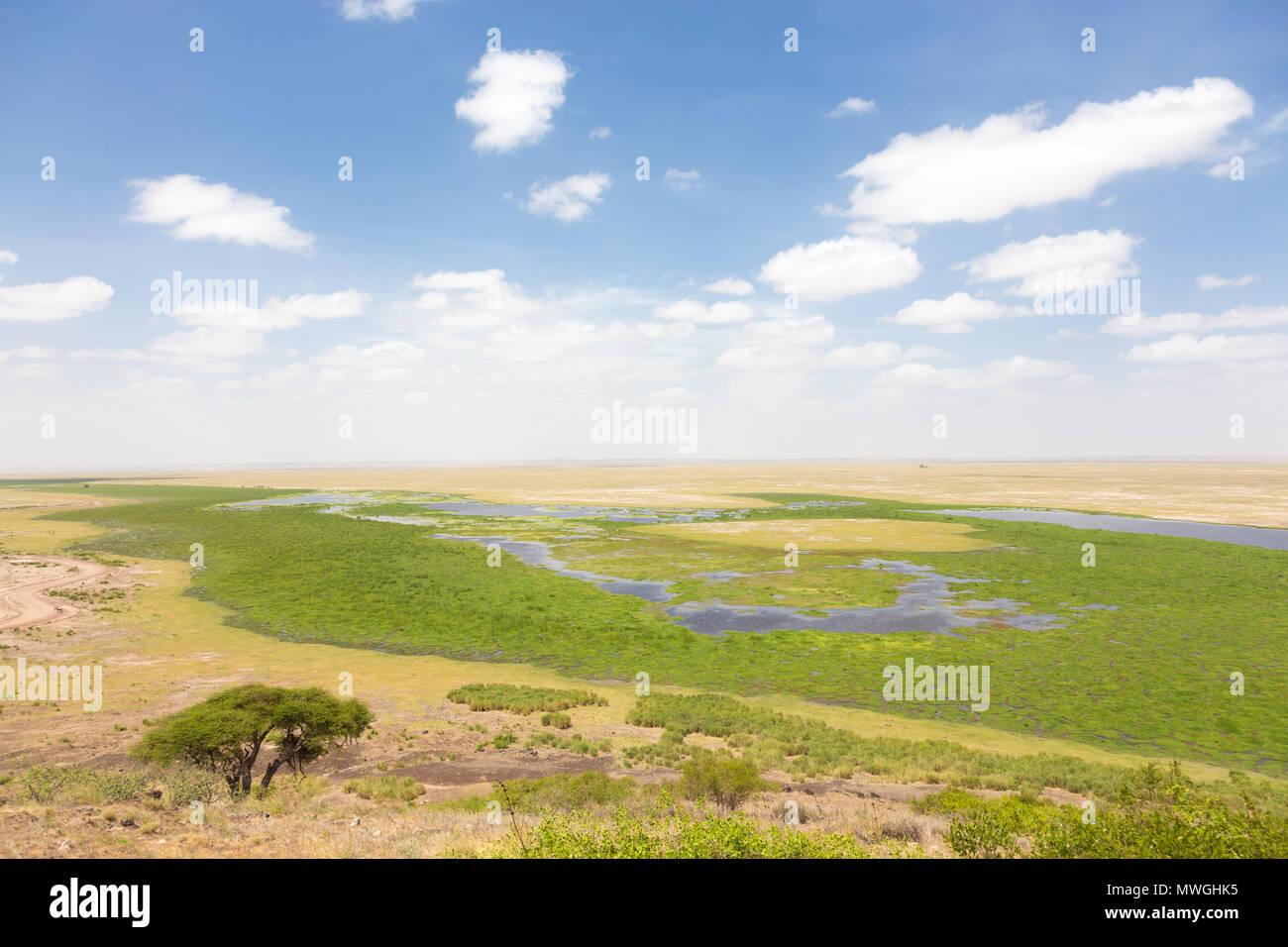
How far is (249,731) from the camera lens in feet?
54.4

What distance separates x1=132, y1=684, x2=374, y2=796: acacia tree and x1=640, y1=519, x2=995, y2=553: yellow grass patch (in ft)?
160

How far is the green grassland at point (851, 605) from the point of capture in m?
23.0

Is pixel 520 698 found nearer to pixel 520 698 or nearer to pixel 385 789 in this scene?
pixel 520 698

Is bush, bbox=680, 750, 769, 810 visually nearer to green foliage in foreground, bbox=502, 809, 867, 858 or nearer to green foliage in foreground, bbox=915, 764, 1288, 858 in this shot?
green foliage in foreground, bbox=502, 809, 867, 858

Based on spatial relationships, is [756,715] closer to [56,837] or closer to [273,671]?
[56,837]

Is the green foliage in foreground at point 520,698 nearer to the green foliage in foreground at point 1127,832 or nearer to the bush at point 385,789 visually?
the bush at point 385,789

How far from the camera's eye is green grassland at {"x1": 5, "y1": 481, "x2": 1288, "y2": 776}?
2298 centimetres

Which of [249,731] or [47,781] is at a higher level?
[249,731]

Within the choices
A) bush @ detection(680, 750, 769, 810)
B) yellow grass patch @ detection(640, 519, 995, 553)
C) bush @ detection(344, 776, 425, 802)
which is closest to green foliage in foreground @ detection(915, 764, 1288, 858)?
bush @ detection(680, 750, 769, 810)

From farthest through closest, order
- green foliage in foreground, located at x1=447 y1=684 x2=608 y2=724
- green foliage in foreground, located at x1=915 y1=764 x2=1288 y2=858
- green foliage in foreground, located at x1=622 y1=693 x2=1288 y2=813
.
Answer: green foliage in foreground, located at x1=447 y1=684 x2=608 y2=724 → green foliage in foreground, located at x1=622 y1=693 x2=1288 y2=813 → green foliage in foreground, located at x1=915 y1=764 x2=1288 y2=858

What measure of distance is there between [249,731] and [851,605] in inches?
1345

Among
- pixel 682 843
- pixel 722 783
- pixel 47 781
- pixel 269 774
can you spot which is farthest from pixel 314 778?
pixel 682 843
